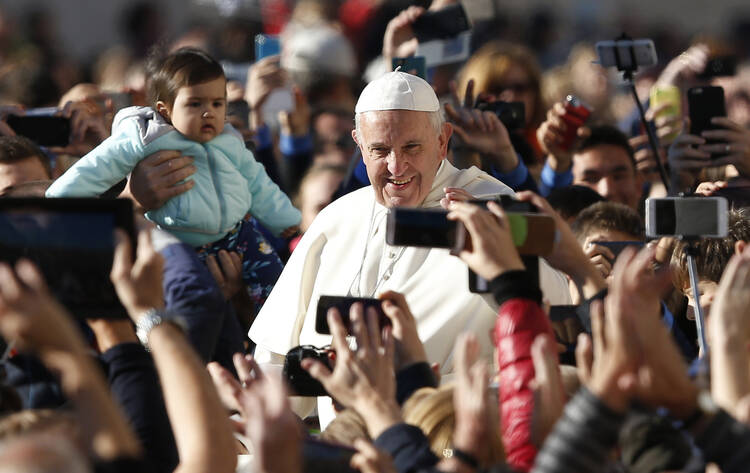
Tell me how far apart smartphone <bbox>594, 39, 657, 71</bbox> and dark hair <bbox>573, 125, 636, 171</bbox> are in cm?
54

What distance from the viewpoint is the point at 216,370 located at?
363 centimetres

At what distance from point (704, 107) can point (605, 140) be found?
2.41 feet

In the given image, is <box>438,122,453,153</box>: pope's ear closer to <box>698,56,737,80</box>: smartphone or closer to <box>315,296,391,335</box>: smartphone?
<box>315,296,391,335</box>: smartphone

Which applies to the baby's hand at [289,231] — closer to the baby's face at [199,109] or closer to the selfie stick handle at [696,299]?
the baby's face at [199,109]

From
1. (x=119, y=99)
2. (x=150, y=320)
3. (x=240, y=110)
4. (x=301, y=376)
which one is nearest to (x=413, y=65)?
(x=240, y=110)

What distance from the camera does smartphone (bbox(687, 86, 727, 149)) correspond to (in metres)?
5.73

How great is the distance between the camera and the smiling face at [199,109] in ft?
16.3

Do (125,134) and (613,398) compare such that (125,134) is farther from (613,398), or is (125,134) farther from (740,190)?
(613,398)

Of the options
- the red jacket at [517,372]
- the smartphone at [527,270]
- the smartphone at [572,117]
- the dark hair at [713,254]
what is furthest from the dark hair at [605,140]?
the red jacket at [517,372]

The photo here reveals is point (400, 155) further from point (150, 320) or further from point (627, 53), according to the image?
point (150, 320)

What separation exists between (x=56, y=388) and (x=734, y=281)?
1.87 meters

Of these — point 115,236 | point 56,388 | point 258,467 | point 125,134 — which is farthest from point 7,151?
point 258,467

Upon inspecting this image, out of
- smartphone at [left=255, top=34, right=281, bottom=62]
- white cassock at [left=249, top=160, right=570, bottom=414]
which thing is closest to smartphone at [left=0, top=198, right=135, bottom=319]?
white cassock at [left=249, top=160, right=570, bottom=414]

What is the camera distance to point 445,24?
6332 mm
